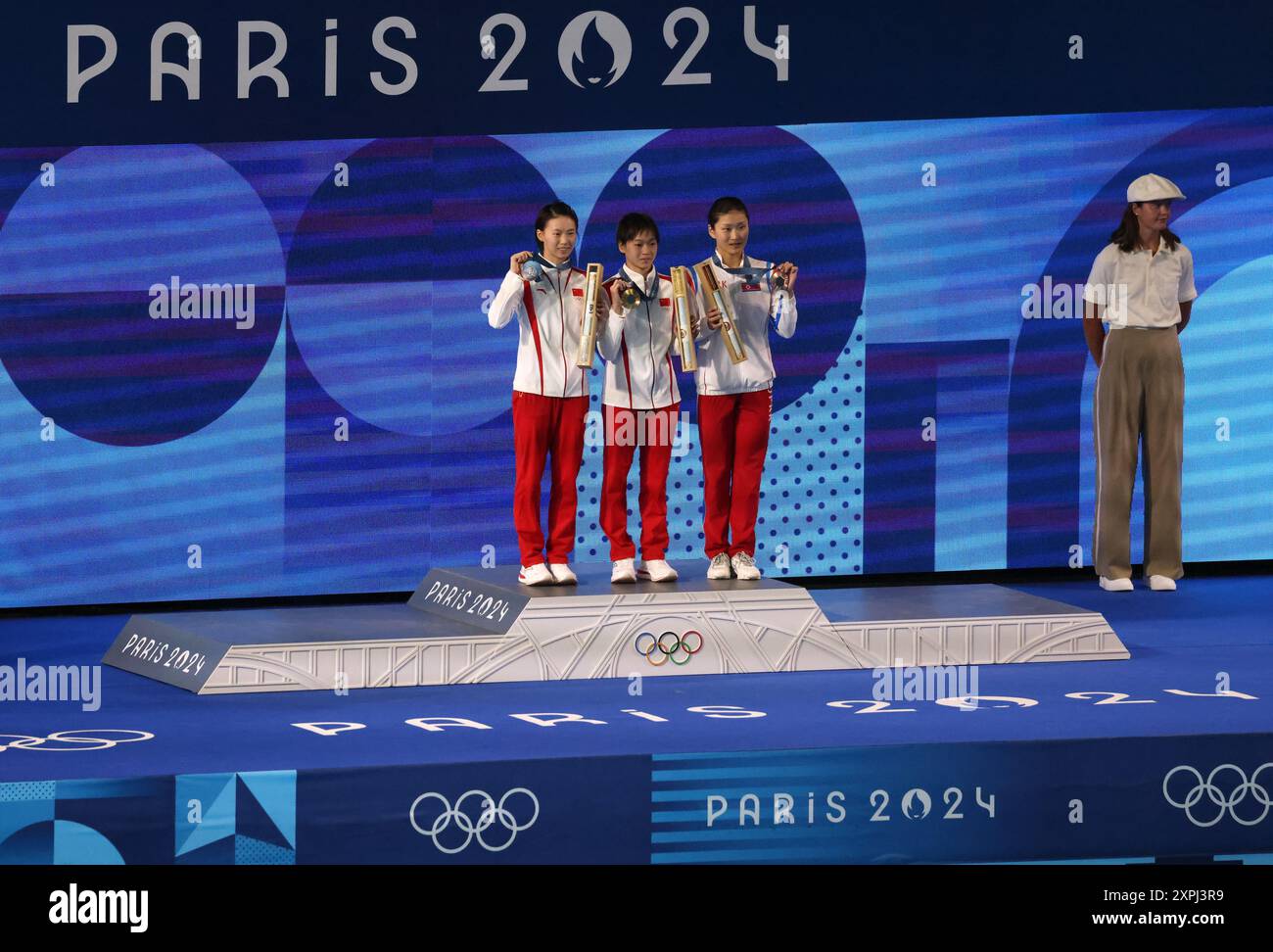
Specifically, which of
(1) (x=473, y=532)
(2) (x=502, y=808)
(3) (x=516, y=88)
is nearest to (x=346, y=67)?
(3) (x=516, y=88)

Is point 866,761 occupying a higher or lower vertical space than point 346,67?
lower

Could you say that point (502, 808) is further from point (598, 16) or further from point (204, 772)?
point (598, 16)

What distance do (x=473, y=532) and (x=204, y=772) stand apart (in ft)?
12.8

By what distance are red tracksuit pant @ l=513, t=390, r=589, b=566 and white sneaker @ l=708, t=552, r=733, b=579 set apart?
0.55 metres

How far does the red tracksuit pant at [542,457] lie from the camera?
753 cm

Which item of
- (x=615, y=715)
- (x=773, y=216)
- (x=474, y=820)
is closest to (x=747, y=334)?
(x=773, y=216)

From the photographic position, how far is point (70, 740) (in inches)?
230

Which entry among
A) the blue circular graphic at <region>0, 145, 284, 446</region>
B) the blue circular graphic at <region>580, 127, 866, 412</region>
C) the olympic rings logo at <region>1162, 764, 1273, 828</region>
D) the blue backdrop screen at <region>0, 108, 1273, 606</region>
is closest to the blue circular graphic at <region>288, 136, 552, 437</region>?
the blue backdrop screen at <region>0, 108, 1273, 606</region>

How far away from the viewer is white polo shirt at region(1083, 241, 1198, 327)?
8773mm

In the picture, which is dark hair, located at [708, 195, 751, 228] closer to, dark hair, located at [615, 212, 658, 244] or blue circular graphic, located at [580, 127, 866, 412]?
dark hair, located at [615, 212, 658, 244]

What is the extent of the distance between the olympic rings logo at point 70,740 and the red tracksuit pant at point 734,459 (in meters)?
2.56

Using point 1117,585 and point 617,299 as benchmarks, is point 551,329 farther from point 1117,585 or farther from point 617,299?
point 1117,585

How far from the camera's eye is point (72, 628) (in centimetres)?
827

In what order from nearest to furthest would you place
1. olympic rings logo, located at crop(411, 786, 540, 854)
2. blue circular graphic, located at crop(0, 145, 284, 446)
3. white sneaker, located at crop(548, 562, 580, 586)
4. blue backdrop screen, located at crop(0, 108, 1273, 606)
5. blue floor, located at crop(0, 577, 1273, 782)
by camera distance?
olympic rings logo, located at crop(411, 786, 540, 854), blue floor, located at crop(0, 577, 1273, 782), white sneaker, located at crop(548, 562, 580, 586), blue circular graphic, located at crop(0, 145, 284, 446), blue backdrop screen, located at crop(0, 108, 1273, 606)
